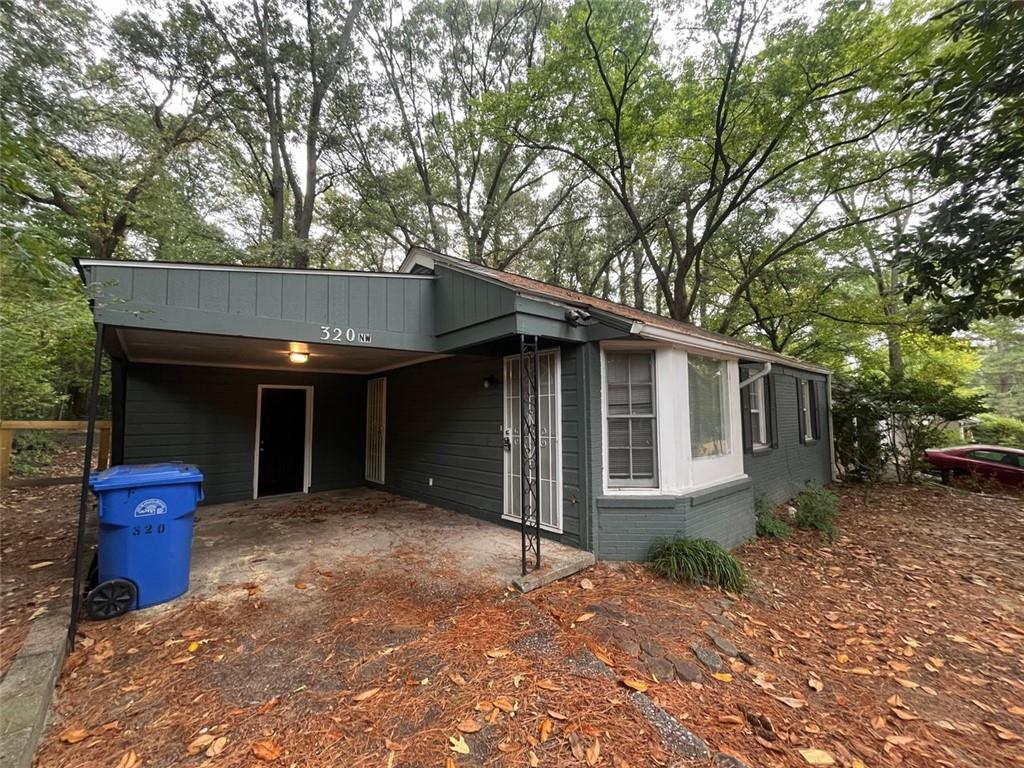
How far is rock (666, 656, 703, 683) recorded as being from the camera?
8.09 ft

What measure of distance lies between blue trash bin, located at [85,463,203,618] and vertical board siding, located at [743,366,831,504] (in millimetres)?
6904

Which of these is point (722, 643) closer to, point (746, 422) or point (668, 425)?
point (668, 425)

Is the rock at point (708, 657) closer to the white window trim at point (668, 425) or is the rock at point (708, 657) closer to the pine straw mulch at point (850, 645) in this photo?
the pine straw mulch at point (850, 645)

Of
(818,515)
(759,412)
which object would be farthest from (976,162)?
(818,515)

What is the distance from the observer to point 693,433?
463 cm

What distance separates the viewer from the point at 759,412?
24.2 feet

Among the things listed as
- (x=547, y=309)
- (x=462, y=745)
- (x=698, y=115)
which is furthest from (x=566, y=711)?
(x=698, y=115)

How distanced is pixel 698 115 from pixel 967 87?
4.79 meters

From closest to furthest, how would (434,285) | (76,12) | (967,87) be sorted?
(967,87) → (434,285) → (76,12)

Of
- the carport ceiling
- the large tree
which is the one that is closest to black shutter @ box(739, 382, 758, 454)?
the large tree

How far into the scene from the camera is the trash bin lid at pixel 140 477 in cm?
282

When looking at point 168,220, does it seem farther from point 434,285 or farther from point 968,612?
point 968,612

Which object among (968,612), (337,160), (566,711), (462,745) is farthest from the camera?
(337,160)

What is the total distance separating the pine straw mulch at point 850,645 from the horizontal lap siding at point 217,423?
5.34 metres
